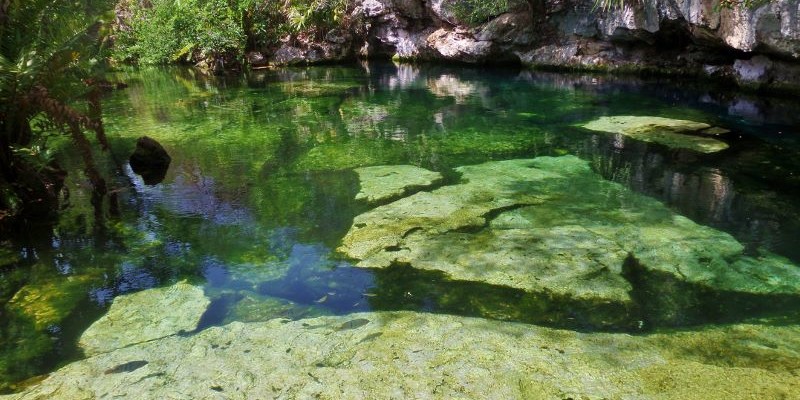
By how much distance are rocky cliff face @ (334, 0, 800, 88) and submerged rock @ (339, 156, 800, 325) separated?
16.3 ft

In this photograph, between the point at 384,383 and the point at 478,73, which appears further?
the point at 478,73

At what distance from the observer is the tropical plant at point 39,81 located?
4.84 m

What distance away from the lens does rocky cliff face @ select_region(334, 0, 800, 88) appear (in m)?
10.7

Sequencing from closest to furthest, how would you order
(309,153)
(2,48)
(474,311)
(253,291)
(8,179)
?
(474,311) → (253,291) → (2,48) → (8,179) → (309,153)

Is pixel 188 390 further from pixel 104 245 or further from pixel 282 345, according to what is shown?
pixel 104 245

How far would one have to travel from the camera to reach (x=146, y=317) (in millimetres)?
3723

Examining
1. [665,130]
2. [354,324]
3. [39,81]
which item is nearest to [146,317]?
[354,324]

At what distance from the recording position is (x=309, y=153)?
7969 millimetres

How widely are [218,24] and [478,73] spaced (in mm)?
10454

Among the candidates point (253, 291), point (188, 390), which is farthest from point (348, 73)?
point (188, 390)

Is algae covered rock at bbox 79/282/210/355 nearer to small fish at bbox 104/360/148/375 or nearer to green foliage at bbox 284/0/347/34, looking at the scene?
small fish at bbox 104/360/148/375

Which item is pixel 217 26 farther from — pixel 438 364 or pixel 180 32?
pixel 438 364

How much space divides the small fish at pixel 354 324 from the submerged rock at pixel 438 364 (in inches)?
0.5

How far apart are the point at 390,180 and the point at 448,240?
193 cm
